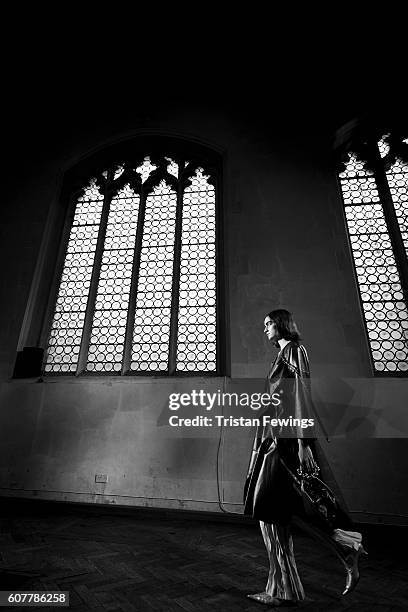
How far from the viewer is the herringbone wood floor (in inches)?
65.5

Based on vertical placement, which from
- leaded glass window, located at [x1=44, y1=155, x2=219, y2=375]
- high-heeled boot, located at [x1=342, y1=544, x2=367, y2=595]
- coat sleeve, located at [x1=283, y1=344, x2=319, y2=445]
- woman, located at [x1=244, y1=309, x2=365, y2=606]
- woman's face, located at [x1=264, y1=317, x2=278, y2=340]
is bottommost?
high-heeled boot, located at [x1=342, y1=544, x2=367, y2=595]

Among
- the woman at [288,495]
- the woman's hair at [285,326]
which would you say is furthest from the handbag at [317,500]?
the woman's hair at [285,326]

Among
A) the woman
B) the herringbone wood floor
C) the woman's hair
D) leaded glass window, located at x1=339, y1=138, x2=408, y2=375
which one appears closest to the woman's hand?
the woman

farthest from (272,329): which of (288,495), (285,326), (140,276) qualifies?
(140,276)

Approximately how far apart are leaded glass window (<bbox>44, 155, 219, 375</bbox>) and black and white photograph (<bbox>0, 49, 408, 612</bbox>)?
0.11ft

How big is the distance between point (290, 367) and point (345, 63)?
24.8ft

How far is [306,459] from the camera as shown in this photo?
1586 millimetres

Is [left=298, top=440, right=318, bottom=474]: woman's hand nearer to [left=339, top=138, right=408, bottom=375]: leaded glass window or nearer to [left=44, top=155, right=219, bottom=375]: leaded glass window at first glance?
[left=44, top=155, right=219, bottom=375]: leaded glass window

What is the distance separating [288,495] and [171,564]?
1262 millimetres

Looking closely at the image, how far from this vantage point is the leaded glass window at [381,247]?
427cm

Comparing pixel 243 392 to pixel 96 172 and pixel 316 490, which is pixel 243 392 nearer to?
pixel 316 490

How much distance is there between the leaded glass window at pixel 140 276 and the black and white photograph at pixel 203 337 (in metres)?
0.03

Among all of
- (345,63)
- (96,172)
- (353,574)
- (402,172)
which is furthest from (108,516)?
(345,63)

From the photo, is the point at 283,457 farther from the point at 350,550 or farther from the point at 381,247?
the point at 381,247
